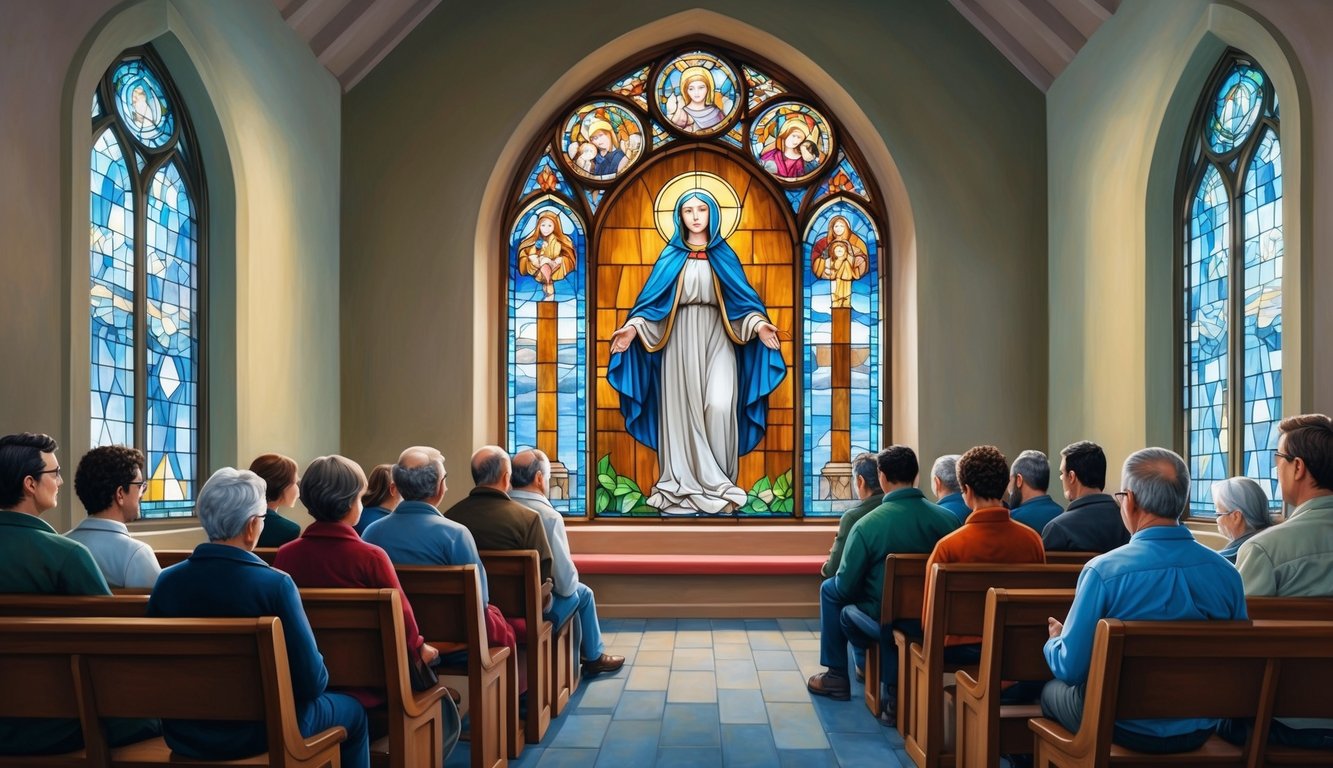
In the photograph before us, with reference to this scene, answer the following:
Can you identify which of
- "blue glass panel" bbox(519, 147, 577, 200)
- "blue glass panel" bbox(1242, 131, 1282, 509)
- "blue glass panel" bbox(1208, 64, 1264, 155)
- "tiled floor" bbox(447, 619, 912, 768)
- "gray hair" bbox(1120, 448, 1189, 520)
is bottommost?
"tiled floor" bbox(447, 619, 912, 768)

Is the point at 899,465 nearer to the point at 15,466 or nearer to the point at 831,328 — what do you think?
the point at 15,466

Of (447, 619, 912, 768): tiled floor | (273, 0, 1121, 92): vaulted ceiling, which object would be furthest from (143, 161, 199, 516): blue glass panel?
(447, 619, 912, 768): tiled floor

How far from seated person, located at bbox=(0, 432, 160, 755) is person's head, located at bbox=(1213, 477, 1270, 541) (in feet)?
11.1

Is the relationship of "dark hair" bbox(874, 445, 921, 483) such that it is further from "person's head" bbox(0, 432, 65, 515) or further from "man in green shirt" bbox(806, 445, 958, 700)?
"person's head" bbox(0, 432, 65, 515)

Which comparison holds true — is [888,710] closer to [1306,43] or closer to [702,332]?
[1306,43]

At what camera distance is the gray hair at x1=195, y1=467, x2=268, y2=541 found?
2.66 m

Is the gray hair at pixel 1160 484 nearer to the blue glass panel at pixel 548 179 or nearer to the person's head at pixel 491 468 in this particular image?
the person's head at pixel 491 468

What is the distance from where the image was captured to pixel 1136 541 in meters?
2.75

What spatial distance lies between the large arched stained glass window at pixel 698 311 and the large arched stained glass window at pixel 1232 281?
2.70 m

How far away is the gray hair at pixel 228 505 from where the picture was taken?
8.73 ft

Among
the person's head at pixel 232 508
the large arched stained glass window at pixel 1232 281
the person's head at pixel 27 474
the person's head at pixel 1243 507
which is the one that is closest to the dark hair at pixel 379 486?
the person's head at pixel 27 474

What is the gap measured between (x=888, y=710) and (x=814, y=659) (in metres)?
1.49

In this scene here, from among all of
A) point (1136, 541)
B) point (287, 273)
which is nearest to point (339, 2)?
point (287, 273)

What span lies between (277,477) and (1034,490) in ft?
10.5
